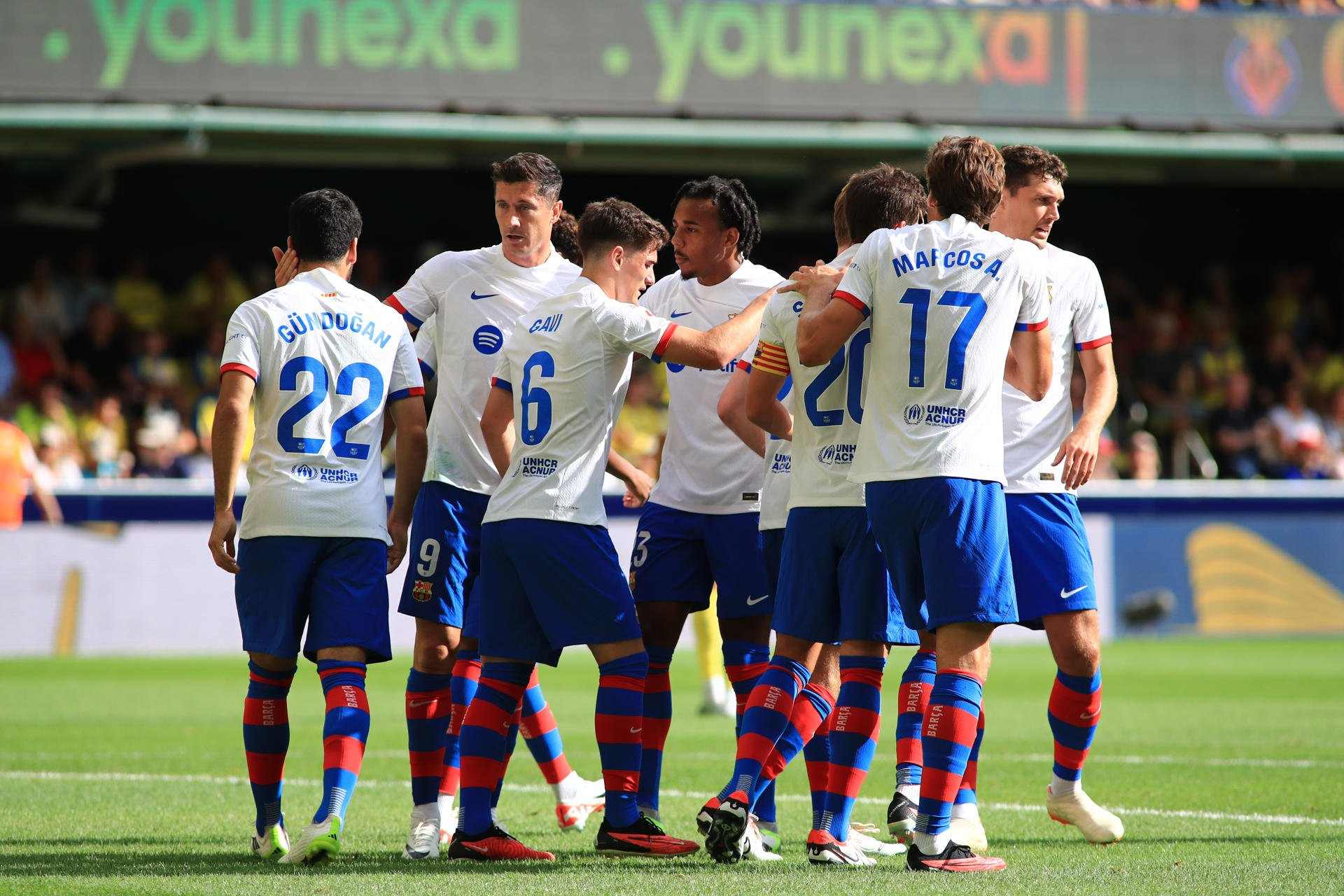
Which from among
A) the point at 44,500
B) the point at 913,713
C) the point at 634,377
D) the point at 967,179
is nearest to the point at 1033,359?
the point at 967,179

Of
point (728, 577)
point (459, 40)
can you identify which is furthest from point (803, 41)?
point (728, 577)

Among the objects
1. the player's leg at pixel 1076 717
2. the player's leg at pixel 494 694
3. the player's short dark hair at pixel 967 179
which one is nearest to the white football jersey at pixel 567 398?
the player's leg at pixel 494 694

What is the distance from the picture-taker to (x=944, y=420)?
532 centimetres

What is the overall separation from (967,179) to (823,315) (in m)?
0.63

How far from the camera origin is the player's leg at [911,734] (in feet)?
19.4

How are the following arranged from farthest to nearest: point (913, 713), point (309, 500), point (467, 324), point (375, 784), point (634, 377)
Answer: point (634, 377)
point (375, 784)
point (467, 324)
point (913, 713)
point (309, 500)

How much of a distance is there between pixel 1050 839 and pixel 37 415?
1435 cm

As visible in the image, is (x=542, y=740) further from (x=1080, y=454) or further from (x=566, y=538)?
(x=1080, y=454)

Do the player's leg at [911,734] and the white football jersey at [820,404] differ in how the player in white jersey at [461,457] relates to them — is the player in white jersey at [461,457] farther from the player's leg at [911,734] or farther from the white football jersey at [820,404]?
the player's leg at [911,734]

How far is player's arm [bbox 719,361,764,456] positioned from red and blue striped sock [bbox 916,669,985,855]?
121 cm

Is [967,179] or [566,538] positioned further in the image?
[566,538]

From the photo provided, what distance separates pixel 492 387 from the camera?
5945mm

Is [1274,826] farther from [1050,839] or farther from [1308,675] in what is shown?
[1308,675]

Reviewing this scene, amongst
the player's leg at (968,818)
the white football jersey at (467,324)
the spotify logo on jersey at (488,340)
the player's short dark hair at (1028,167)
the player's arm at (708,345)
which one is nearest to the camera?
the player's leg at (968,818)
